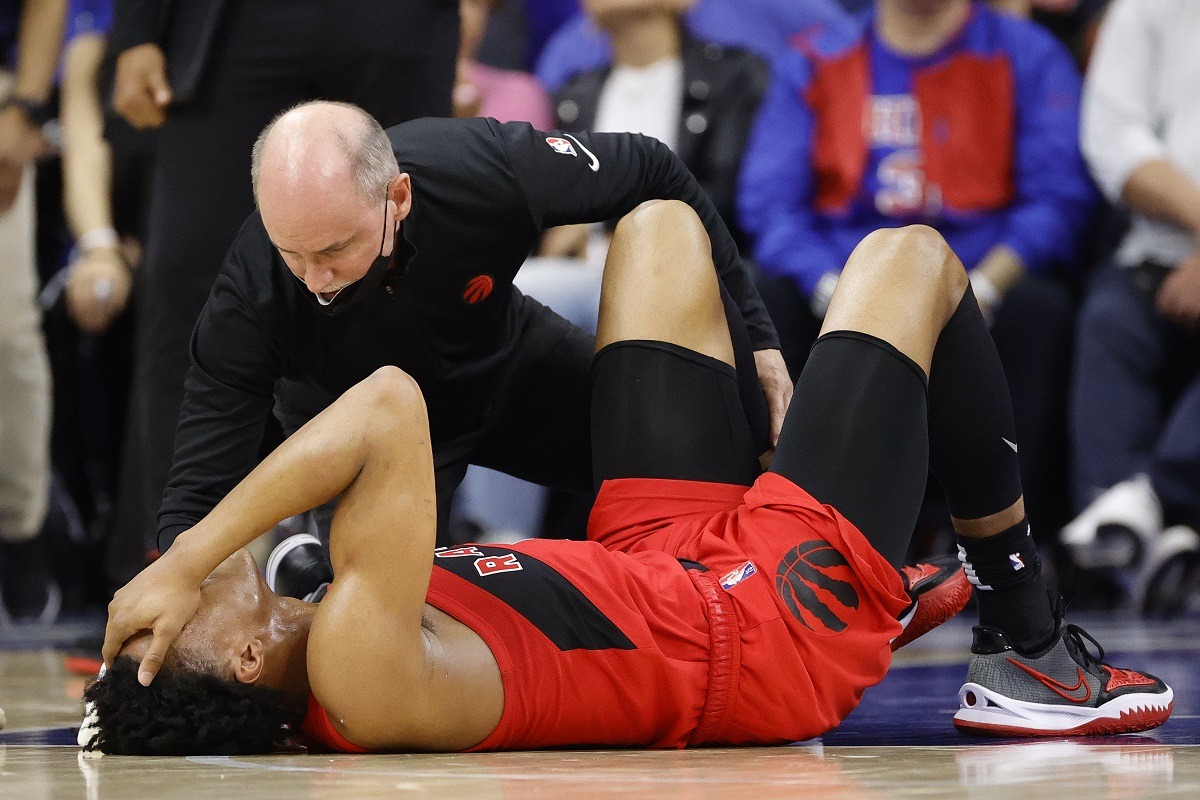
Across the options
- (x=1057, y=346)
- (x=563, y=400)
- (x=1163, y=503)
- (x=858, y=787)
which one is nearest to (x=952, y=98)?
(x=1057, y=346)

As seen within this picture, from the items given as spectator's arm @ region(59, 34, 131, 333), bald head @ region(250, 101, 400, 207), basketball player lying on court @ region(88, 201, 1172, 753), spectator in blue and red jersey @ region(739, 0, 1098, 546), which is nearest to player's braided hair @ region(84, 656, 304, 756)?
basketball player lying on court @ region(88, 201, 1172, 753)

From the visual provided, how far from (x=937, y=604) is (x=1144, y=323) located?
8.30ft

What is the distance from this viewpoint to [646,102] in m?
5.35

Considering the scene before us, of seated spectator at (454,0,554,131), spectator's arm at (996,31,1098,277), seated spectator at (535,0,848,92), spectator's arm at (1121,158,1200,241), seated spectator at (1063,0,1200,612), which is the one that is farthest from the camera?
seated spectator at (535,0,848,92)

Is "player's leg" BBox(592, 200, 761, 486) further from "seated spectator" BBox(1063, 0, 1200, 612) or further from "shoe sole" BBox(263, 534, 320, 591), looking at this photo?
"seated spectator" BBox(1063, 0, 1200, 612)

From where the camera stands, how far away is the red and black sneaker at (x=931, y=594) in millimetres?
2658

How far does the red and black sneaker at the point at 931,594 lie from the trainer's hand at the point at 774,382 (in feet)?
1.15

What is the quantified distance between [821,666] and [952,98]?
308 centimetres

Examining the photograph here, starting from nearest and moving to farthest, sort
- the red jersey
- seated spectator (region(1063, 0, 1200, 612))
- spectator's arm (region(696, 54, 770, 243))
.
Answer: the red jersey → seated spectator (region(1063, 0, 1200, 612)) → spectator's arm (region(696, 54, 770, 243))

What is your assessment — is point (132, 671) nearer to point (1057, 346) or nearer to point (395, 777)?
point (395, 777)

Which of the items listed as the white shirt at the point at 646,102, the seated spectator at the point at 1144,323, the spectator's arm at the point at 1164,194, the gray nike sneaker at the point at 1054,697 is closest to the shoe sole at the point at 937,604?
the gray nike sneaker at the point at 1054,697

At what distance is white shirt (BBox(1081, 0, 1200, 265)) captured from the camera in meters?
4.96

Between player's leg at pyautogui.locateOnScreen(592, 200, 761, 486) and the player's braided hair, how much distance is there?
0.72m

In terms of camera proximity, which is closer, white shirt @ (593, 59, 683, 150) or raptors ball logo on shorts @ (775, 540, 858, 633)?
raptors ball logo on shorts @ (775, 540, 858, 633)
